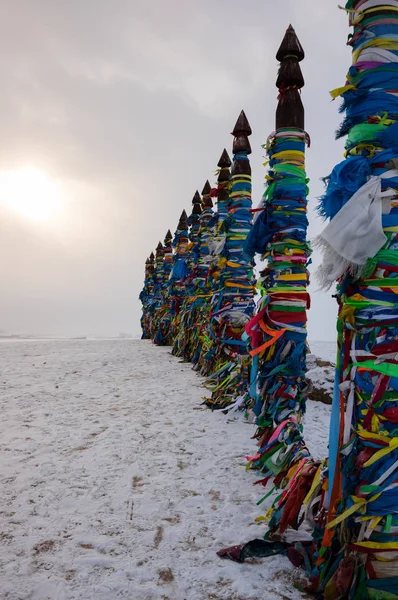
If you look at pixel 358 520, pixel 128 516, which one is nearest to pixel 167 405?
pixel 128 516

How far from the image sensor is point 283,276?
414cm

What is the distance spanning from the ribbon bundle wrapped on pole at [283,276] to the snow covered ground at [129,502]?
75 cm

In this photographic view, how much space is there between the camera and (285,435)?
3699 millimetres

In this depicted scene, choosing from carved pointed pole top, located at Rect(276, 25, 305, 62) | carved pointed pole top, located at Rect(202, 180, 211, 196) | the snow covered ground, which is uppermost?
carved pointed pole top, located at Rect(202, 180, 211, 196)

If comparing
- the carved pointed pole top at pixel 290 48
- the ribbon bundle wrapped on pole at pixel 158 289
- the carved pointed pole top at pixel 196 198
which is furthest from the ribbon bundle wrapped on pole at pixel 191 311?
the carved pointed pole top at pixel 290 48

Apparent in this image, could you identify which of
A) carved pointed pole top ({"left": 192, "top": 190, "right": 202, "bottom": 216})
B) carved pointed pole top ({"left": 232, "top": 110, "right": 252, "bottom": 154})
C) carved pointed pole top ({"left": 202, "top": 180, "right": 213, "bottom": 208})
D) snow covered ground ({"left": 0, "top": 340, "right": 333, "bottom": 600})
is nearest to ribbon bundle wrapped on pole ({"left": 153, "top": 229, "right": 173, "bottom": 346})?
carved pointed pole top ({"left": 192, "top": 190, "right": 202, "bottom": 216})

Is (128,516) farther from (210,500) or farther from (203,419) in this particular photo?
(203,419)

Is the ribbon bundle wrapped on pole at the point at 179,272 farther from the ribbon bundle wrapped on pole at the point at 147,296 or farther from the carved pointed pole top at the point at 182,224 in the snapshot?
the ribbon bundle wrapped on pole at the point at 147,296

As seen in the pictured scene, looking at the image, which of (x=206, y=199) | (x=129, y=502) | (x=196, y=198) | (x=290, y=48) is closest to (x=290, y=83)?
(x=290, y=48)

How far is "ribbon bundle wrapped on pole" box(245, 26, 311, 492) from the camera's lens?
397 cm

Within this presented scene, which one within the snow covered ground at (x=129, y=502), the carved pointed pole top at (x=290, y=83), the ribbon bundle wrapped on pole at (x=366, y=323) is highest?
the carved pointed pole top at (x=290, y=83)

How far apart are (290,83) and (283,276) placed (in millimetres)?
2244

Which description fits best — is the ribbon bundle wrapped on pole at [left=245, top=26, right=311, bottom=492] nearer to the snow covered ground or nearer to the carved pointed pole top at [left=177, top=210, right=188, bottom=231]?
the snow covered ground

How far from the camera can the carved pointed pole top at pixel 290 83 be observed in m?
4.30
